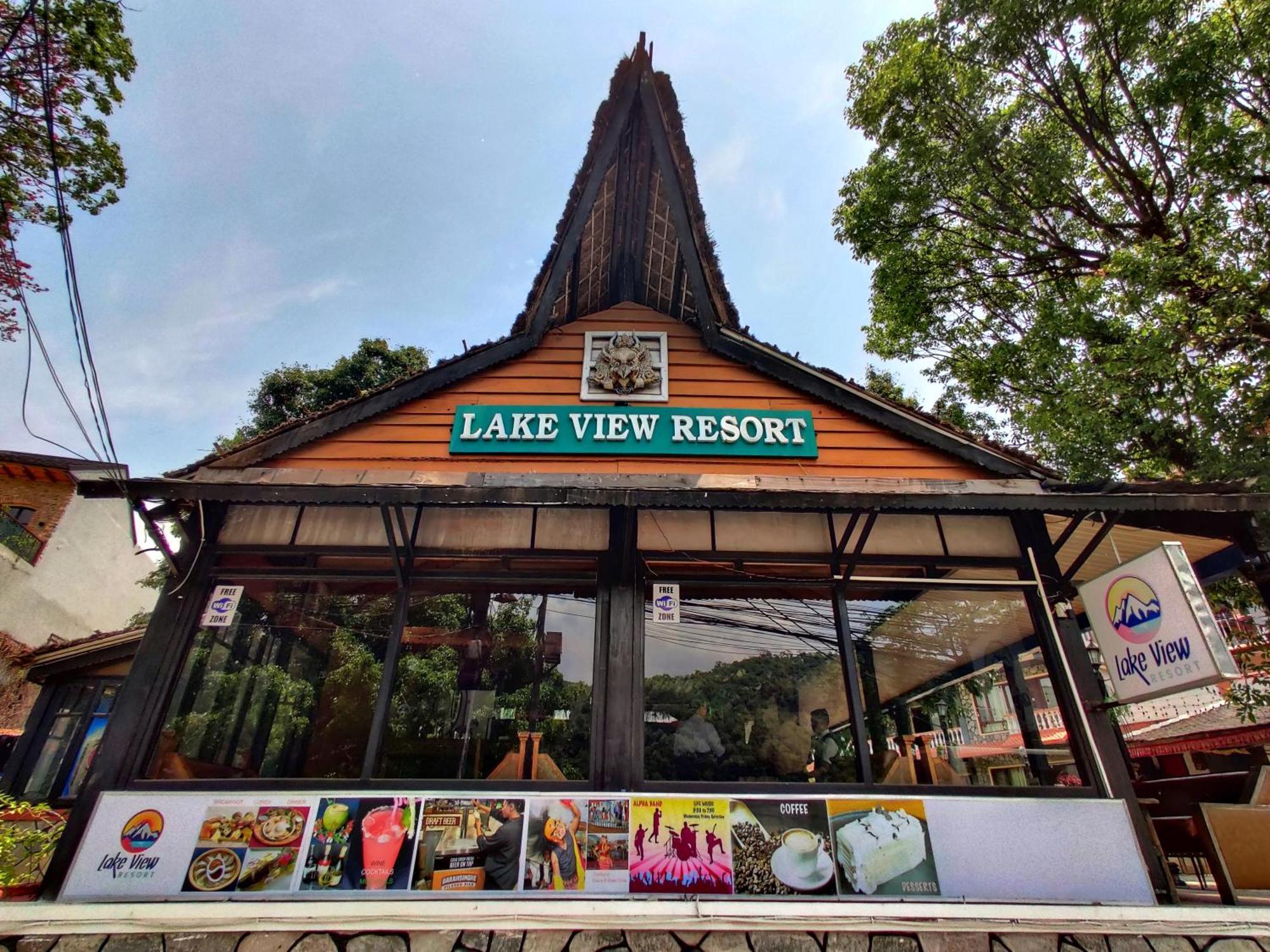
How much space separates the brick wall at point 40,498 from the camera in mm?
19375

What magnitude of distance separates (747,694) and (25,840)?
24.9 ft

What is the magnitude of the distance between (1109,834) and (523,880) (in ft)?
15.6

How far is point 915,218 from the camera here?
11992 millimetres

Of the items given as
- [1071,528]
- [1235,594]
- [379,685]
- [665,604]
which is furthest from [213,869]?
[1235,594]

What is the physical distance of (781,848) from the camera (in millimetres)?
4727

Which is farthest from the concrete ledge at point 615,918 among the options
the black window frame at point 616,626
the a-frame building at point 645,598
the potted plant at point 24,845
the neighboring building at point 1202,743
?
the neighboring building at point 1202,743

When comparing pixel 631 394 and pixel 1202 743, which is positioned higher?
pixel 631 394

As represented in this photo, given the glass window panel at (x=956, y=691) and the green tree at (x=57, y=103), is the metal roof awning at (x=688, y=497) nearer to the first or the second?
the glass window panel at (x=956, y=691)

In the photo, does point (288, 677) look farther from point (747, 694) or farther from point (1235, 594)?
point (1235, 594)

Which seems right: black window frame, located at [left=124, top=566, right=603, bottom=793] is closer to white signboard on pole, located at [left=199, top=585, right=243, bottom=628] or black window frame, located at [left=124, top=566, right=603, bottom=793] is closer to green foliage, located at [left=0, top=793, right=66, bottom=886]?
white signboard on pole, located at [left=199, top=585, right=243, bottom=628]

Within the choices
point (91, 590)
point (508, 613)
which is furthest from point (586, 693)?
point (91, 590)

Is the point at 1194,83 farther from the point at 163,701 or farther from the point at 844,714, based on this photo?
the point at 163,701

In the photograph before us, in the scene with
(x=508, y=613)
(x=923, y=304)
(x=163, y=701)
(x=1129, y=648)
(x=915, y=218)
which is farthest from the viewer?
(x=923, y=304)

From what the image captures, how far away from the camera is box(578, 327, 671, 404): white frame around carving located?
7.03 meters
